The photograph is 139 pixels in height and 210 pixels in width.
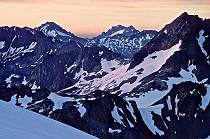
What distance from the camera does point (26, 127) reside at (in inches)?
612

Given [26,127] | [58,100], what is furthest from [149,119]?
[26,127]

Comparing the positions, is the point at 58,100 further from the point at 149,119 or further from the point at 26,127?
the point at 26,127

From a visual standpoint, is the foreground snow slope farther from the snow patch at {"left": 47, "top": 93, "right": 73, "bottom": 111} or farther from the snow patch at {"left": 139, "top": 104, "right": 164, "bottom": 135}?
the snow patch at {"left": 139, "top": 104, "right": 164, "bottom": 135}

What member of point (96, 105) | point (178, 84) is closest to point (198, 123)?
point (178, 84)

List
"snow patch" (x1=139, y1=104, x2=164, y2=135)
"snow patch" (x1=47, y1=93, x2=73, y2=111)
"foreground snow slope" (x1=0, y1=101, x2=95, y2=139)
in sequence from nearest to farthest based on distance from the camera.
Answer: "foreground snow slope" (x1=0, y1=101, x2=95, y2=139) → "snow patch" (x1=47, y1=93, x2=73, y2=111) → "snow patch" (x1=139, y1=104, x2=164, y2=135)

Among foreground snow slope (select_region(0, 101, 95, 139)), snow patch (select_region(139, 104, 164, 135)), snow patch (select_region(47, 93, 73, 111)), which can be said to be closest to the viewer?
foreground snow slope (select_region(0, 101, 95, 139))

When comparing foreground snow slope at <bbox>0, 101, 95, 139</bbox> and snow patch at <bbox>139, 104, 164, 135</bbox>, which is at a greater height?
foreground snow slope at <bbox>0, 101, 95, 139</bbox>

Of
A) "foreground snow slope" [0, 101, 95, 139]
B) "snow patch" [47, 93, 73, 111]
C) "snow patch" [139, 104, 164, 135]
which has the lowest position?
"snow patch" [139, 104, 164, 135]

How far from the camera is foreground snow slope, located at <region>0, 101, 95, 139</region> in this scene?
14.1 m

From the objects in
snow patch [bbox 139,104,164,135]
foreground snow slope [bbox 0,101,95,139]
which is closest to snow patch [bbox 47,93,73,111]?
snow patch [bbox 139,104,164,135]

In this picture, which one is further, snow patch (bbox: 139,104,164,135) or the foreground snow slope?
snow patch (bbox: 139,104,164,135)

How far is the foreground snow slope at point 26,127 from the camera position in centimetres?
1405

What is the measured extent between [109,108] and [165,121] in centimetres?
2899

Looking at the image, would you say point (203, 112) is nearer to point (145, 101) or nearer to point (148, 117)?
point (145, 101)
